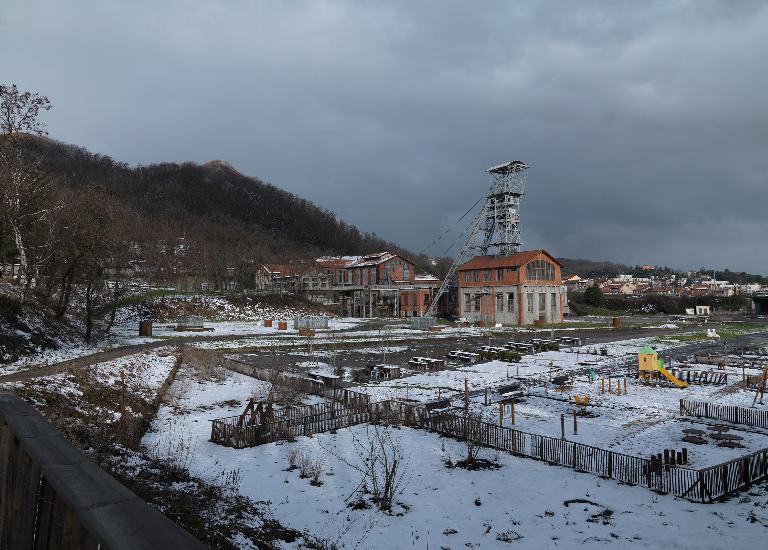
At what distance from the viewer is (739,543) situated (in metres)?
12.4

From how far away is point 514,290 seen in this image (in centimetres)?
7656

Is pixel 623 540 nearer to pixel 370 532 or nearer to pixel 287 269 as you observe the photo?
pixel 370 532

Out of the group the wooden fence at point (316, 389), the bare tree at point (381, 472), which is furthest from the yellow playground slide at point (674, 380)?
the bare tree at point (381, 472)

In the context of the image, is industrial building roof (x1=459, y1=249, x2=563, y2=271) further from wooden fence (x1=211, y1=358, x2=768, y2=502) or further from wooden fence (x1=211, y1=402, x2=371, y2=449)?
wooden fence (x1=211, y1=402, x2=371, y2=449)

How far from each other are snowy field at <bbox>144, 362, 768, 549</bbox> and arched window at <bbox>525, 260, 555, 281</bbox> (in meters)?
60.1

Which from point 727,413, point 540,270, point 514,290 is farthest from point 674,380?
point 540,270

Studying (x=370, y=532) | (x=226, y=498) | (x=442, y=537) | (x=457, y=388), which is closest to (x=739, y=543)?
(x=442, y=537)

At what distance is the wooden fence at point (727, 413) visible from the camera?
914 inches

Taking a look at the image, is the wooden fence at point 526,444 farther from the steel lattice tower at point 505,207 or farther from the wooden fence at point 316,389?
the steel lattice tower at point 505,207

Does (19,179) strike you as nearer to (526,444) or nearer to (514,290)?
(526,444)

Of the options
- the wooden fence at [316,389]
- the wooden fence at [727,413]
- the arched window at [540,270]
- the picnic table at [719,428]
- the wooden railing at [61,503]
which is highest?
the arched window at [540,270]

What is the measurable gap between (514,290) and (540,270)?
5.60 metres

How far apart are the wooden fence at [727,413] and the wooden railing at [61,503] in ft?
90.1

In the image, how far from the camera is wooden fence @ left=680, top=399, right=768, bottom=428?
76.1 feet
